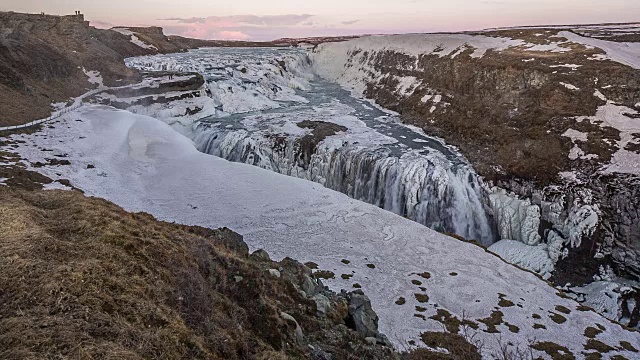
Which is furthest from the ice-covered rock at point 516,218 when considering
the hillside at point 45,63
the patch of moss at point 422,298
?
the hillside at point 45,63

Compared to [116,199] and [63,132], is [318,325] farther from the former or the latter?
[63,132]

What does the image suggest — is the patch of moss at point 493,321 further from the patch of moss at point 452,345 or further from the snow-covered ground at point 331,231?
the patch of moss at point 452,345

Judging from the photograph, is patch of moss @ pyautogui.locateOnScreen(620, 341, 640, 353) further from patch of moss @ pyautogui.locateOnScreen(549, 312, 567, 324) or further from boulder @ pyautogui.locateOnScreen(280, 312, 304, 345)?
boulder @ pyautogui.locateOnScreen(280, 312, 304, 345)

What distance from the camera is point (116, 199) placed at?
86.3 ft

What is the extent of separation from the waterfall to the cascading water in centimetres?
8

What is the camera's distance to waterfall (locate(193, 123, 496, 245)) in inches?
1347

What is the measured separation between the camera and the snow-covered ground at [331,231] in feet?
61.5

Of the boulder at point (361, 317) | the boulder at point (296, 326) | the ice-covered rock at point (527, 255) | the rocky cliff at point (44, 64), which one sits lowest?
the ice-covered rock at point (527, 255)

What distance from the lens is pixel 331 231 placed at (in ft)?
87.7

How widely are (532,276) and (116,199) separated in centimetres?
2591

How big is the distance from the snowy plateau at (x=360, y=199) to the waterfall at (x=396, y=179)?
11cm

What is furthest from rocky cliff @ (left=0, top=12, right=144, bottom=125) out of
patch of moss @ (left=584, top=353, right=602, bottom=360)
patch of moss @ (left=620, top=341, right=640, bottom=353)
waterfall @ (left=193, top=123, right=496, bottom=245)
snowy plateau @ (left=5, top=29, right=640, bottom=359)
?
patch of moss @ (left=620, top=341, right=640, bottom=353)

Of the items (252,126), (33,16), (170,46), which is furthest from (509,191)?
(170,46)

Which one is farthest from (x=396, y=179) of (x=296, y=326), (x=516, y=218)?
(x=296, y=326)
